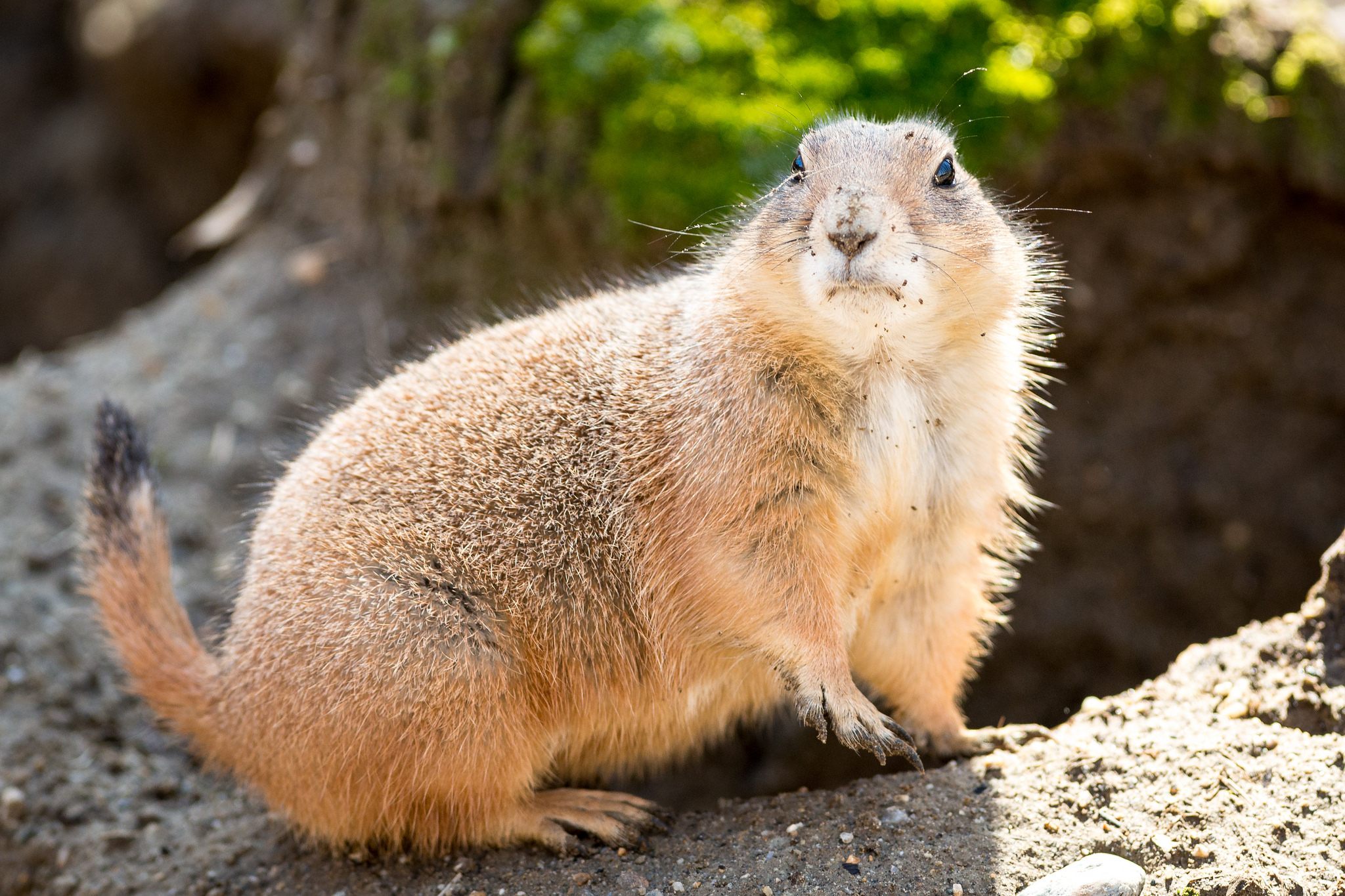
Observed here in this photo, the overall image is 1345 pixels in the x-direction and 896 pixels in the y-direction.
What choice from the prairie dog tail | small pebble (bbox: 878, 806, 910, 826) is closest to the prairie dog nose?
small pebble (bbox: 878, 806, 910, 826)

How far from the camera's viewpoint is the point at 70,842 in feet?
16.5

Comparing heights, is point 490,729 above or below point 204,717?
below

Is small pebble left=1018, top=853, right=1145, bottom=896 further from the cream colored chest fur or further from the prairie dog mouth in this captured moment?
the prairie dog mouth

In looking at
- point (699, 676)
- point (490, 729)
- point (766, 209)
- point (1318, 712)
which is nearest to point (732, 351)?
point (766, 209)

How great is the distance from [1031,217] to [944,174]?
2.69 meters

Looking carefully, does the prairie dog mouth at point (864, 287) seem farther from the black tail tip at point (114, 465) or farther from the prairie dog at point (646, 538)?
the black tail tip at point (114, 465)

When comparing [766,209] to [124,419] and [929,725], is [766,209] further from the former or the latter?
[124,419]

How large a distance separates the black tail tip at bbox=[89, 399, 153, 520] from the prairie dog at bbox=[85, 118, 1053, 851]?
43mm

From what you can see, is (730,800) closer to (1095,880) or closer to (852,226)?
(1095,880)

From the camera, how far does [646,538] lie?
14.3 feet

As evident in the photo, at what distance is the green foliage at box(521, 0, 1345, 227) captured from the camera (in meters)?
6.66

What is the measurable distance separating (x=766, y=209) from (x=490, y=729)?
84.3 inches

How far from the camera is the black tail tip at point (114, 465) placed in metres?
4.89

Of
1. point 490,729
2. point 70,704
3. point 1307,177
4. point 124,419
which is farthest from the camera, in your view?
point 1307,177
